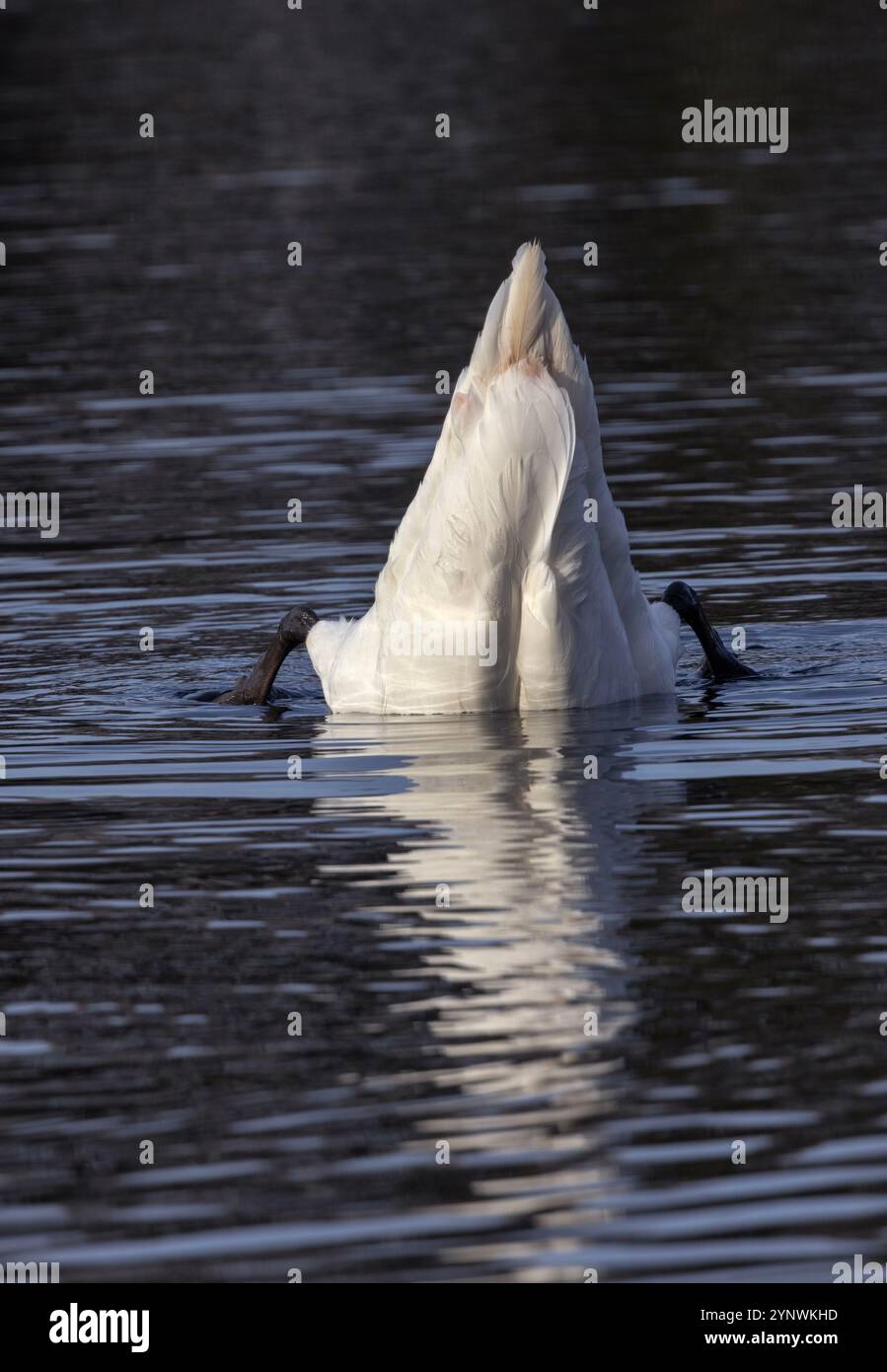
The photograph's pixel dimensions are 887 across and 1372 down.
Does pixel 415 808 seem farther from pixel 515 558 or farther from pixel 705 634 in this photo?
pixel 705 634

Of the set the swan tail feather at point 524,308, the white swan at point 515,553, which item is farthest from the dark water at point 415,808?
the swan tail feather at point 524,308

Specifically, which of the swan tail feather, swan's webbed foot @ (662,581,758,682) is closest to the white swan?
the swan tail feather

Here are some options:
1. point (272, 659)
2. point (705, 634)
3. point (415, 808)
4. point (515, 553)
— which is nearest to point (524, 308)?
point (515, 553)

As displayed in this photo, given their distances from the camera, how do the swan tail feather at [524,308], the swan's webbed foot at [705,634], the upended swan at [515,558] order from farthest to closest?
the swan's webbed foot at [705,634] < the upended swan at [515,558] < the swan tail feather at [524,308]

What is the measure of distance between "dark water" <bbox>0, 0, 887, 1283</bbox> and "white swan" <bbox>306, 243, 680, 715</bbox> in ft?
0.83

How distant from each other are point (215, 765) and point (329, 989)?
3.23 m

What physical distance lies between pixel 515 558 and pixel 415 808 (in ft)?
4.00

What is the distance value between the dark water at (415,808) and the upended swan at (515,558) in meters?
0.25

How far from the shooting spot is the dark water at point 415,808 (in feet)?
22.6

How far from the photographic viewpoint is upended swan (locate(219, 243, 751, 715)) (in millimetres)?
10680

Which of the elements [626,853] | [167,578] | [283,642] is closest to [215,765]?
[283,642]

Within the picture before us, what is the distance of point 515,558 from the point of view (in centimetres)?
1095

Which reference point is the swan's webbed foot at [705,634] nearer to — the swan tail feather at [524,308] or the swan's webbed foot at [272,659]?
the swan's webbed foot at [272,659]

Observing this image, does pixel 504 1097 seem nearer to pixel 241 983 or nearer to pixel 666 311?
pixel 241 983
